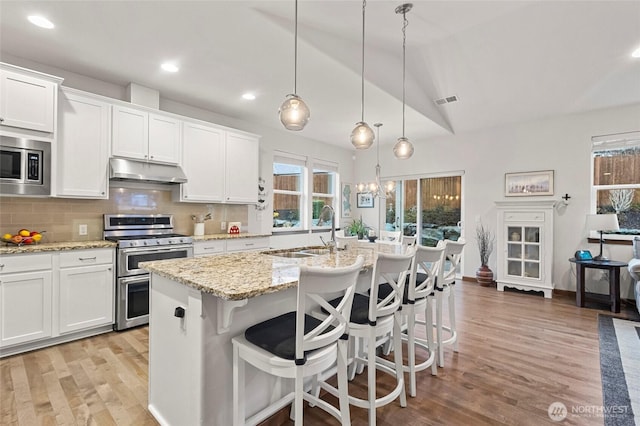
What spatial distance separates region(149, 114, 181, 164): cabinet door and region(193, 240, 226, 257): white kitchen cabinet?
1084mm

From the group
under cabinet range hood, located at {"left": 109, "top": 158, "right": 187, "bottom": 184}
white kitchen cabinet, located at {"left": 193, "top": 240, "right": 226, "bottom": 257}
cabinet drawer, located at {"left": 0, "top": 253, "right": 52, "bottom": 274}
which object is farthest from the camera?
white kitchen cabinet, located at {"left": 193, "top": 240, "right": 226, "bottom": 257}

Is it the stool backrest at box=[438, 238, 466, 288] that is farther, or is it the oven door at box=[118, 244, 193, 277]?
the oven door at box=[118, 244, 193, 277]

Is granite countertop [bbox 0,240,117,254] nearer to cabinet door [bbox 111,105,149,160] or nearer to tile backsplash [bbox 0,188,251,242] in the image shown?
tile backsplash [bbox 0,188,251,242]

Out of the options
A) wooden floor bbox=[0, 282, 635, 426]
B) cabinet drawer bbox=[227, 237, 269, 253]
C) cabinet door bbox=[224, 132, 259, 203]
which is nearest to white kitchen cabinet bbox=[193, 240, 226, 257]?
cabinet drawer bbox=[227, 237, 269, 253]

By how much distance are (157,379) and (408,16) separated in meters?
3.57

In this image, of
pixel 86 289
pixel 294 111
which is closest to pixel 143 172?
Result: pixel 86 289

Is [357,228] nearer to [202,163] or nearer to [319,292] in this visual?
[202,163]

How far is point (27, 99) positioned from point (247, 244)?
277 cm

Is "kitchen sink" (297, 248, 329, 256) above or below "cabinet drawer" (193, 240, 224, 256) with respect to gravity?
above

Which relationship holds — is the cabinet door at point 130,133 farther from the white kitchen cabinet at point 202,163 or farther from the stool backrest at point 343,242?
the stool backrest at point 343,242

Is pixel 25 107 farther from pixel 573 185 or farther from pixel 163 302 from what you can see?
pixel 573 185

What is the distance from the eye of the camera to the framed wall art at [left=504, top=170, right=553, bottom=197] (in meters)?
4.93

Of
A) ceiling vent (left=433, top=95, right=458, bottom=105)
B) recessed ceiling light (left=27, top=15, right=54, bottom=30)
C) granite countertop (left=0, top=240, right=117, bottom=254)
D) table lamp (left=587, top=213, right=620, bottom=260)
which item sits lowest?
granite countertop (left=0, top=240, right=117, bottom=254)

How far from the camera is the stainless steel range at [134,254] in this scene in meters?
3.20
